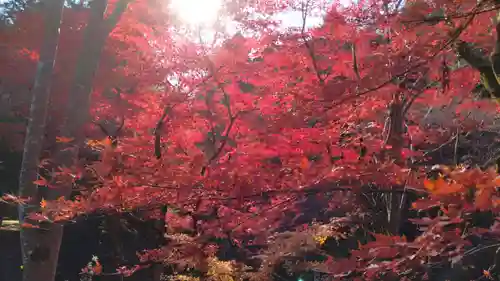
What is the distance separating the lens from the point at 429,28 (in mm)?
2703

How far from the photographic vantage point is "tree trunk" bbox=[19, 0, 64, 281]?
13.4 ft

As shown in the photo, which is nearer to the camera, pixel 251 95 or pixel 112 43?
pixel 251 95

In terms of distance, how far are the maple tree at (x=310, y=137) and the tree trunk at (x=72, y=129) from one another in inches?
6.4

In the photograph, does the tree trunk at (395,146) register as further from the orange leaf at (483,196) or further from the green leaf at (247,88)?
the orange leaf at (483,196)

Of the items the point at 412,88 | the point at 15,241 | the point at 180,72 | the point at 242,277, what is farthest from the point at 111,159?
the point at 15,241

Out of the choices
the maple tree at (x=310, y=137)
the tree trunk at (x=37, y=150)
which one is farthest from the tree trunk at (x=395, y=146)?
the tree trunk at (x=37, y=150)

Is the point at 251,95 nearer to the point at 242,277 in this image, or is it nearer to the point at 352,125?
the point at 352,125

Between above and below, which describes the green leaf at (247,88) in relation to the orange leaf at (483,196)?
above

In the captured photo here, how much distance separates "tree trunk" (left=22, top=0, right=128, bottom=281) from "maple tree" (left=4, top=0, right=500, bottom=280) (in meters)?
0.16

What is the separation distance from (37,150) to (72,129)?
0.46m

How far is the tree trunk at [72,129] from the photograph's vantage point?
13.4ft

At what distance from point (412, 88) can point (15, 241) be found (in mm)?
10691

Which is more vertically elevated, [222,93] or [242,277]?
[222,93]

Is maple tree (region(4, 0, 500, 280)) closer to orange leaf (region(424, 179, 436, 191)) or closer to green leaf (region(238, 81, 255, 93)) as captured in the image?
orange leaf (region(424, 179, 436, 191))
